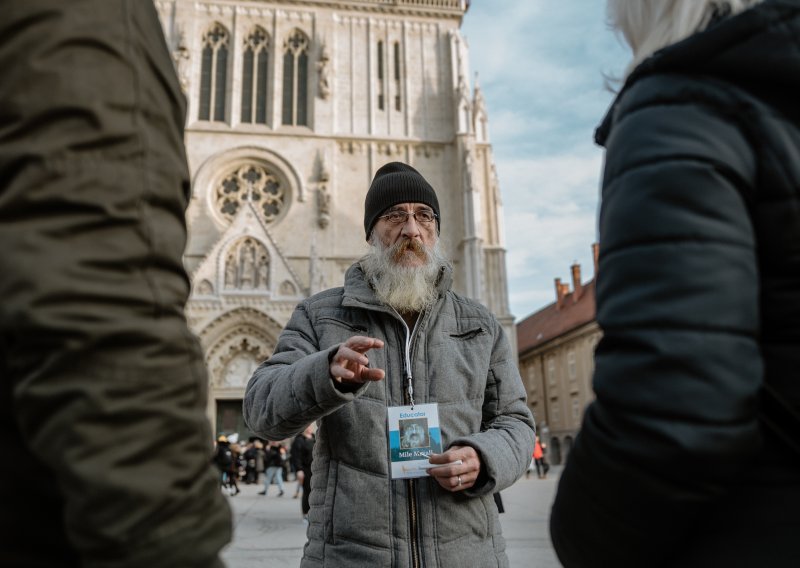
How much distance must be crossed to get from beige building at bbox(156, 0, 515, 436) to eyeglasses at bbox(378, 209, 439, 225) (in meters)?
16.6

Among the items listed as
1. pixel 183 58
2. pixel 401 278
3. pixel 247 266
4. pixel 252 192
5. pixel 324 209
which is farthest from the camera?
pixel 252 192

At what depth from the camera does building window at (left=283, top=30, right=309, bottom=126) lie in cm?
2175

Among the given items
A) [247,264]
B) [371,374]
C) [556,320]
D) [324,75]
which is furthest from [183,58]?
[556,320]

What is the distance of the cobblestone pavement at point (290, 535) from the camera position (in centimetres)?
508

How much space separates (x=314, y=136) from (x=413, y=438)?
2025cm

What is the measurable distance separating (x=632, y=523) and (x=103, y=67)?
3.32 ft

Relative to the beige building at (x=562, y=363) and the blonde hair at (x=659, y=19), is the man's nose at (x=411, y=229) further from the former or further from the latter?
the beige building at (x=562, y=363)

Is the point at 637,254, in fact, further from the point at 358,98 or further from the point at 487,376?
the point at 358,98

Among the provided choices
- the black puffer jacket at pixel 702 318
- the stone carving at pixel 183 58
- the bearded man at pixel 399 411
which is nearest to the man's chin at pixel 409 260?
the bearded man at pixel 399 411

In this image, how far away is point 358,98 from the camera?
22141mm

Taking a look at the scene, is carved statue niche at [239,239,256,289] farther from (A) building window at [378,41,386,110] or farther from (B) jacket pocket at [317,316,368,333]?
(B) jacket pocket at [317,316,368,333]

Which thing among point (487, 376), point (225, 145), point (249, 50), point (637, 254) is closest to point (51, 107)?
point (637, 254)

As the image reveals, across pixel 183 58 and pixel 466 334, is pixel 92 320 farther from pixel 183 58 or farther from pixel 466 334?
pixel 183 58

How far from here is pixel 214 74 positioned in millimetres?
21578
